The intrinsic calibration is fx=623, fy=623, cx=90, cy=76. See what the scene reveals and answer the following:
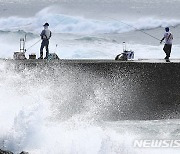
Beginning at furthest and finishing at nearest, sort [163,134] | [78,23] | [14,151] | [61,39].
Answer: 1. [78,23]
2. [61,39]
3. [163,134]
4. [14,151]

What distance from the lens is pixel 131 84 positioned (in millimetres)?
15852

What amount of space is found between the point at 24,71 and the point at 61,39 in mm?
21805

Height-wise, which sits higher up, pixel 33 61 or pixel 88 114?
pixel 33 61

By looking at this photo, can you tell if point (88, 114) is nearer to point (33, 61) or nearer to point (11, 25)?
point (33, 61)

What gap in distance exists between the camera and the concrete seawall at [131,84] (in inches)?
618

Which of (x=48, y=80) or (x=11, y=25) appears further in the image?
(x=11, y=25)

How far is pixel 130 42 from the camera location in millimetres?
37625

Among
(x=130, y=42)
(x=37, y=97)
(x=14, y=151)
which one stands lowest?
(x=14, y=151)

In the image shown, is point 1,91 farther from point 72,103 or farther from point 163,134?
point 163,134

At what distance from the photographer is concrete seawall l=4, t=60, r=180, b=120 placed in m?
15.7

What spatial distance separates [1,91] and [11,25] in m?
31.3

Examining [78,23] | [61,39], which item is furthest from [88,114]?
[78,23]

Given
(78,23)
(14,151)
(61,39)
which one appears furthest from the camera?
(78,23)

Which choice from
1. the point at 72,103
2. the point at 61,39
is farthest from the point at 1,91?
the point at 61,39
